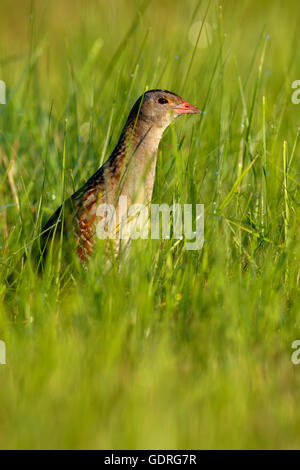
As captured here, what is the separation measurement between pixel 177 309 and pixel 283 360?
563 mm

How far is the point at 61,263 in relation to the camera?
12.9 feet

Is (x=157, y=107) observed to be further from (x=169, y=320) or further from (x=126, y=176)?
(x=169, y=320)

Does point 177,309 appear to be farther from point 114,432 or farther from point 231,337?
point 114,432

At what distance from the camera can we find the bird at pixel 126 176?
3.91m

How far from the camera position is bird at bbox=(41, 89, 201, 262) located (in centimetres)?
391

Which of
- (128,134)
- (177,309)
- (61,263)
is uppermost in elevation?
→ (128,134)

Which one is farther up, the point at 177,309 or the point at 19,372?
the point at 177,309
